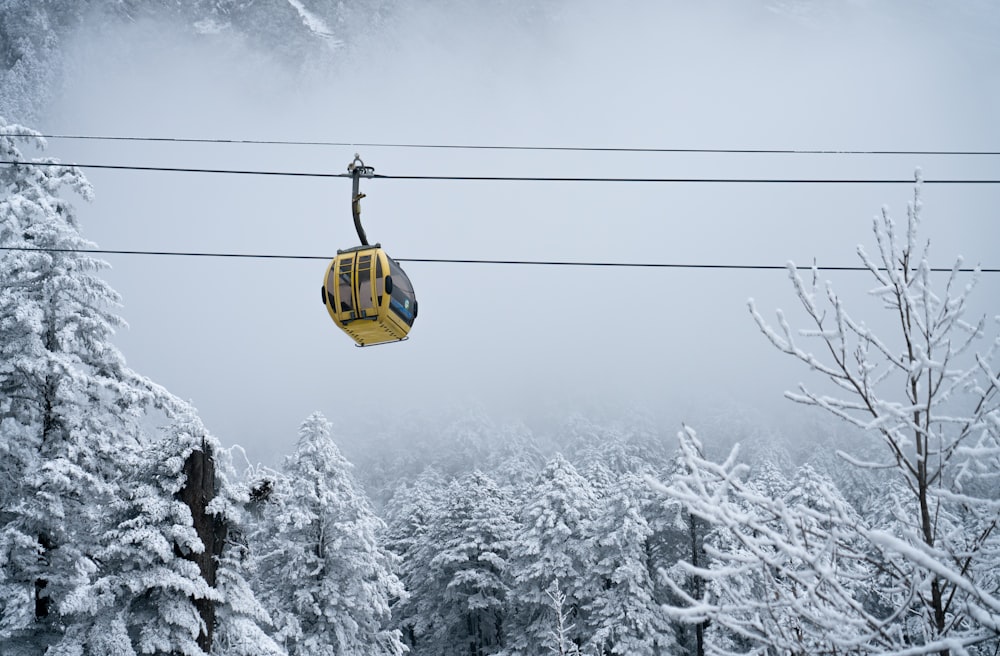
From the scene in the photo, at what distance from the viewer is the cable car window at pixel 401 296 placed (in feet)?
40.6

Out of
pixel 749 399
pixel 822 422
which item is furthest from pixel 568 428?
pixel 749 399

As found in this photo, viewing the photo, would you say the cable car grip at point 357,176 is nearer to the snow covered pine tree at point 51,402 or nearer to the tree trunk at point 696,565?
the snow covered pine tree at point 51,402

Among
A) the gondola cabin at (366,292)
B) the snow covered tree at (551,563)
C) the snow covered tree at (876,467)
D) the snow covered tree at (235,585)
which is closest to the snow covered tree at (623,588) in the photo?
the snow covered tree at (551,563)

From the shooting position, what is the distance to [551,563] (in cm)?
3350

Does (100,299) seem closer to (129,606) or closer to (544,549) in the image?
(129,606)

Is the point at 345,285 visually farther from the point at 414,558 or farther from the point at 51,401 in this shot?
the point at 414,558

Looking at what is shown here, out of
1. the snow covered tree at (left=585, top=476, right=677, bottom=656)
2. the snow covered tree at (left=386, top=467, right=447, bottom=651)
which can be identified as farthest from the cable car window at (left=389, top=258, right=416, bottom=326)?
the snow covered tree at (left=386, top=467, right=447, bottom=651)

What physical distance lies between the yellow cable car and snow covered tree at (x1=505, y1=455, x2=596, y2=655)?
77.7 ft

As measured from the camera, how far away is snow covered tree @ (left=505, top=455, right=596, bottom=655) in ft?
109

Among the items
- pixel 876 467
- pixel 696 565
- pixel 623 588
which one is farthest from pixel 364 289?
pixel 696 565

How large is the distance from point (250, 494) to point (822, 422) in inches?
4945

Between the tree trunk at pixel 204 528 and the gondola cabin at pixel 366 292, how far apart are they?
3.62 meters

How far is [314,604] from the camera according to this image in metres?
23.9

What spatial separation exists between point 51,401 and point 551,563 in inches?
958
